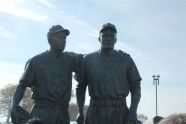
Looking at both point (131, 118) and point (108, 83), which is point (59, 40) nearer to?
point (108, 83)

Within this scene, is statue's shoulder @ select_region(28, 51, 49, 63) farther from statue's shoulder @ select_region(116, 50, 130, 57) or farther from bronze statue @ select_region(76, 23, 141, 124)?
statue's shoulder @ select_region(116, 50, 130, 57)

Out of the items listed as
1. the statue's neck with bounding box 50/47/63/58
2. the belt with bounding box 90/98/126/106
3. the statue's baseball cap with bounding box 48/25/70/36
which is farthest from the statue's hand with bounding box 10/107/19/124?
the statue's baseball cap with bounding box 48/25/70/36

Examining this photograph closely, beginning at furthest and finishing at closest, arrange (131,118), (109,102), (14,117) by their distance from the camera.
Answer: (109,102) < (131,118) < (14,117)

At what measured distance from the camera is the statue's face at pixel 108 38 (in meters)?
7.10

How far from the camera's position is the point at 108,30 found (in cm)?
710

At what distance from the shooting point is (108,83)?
7.16 meters

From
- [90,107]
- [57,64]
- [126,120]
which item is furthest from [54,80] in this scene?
[126,120]

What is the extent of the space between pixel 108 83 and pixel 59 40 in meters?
1.00

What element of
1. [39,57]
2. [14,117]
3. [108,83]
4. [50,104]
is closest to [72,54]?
[39,57]

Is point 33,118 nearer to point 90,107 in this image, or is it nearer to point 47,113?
point 47,113

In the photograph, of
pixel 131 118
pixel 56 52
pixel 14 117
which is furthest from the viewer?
pixel 56 52

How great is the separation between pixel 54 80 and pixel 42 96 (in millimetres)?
300

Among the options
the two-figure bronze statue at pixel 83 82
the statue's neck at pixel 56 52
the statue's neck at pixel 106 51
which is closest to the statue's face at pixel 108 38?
the two-figure bronze statue at pixel 83 82

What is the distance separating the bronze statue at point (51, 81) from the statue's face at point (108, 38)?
1.80ft
